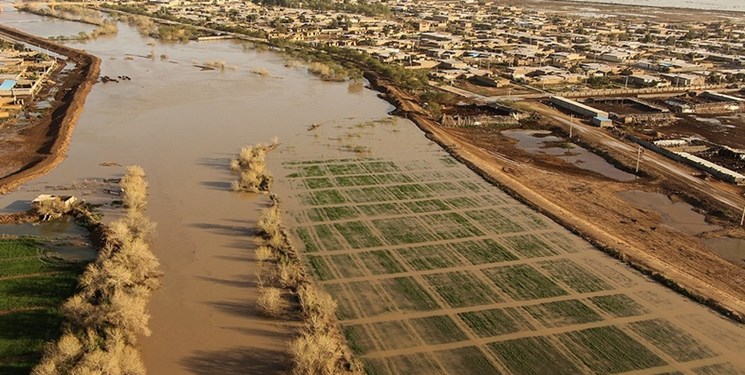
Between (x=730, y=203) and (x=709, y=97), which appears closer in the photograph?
(x=730, y=203)

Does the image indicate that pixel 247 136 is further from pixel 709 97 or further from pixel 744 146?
pixel 709 97

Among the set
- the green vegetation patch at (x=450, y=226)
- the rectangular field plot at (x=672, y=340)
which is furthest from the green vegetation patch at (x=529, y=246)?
the rectangular field plot at (x=672, y=340)

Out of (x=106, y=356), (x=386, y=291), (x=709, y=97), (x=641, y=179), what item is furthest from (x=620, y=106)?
(x=106, y=356)

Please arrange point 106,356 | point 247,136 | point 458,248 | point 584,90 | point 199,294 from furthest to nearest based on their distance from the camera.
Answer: point 584,90
point 247,136
point 458,248
point 199,294
point 106,356

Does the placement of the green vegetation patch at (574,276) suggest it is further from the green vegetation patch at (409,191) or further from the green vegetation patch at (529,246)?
the green vegetation patch at (409,191)

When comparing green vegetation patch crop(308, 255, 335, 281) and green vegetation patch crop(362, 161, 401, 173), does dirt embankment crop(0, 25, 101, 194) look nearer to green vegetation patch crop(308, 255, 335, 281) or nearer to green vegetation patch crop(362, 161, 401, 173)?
green vegetation patch crop(308, 255, 335, 281)

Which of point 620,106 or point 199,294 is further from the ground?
point 620,106
